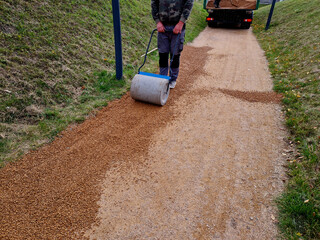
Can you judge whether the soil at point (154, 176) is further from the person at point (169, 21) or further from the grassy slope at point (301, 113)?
the person at point (169, 21)

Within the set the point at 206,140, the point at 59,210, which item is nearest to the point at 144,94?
the point at 206,140

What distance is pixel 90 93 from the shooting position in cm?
458

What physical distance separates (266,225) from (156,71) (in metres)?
4.69

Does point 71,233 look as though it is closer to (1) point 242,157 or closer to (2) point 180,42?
(1) point 242,157

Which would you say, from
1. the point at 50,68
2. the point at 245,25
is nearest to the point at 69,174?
the point at 50,68

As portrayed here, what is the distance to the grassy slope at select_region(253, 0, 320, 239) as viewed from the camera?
2330 millimetres

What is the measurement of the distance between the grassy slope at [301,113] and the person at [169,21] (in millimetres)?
2631

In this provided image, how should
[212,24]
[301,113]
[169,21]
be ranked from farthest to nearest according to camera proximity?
[212,24] → [169,21] → [301,113]

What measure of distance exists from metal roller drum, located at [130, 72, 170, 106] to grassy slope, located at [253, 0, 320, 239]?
2.32m

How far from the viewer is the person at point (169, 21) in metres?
4.37

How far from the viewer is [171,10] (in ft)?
14.5

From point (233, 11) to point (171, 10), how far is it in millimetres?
9958

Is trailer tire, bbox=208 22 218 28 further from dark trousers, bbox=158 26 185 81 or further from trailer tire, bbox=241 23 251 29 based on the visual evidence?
Answer: dark trousers, bbox=158 26 185 81

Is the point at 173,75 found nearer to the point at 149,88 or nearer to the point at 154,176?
the point at 149,88
